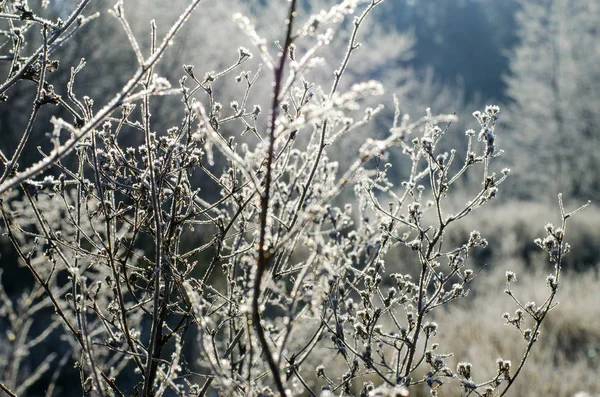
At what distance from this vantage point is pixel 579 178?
65.5 ft

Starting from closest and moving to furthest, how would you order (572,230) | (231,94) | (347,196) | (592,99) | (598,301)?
(598,301) < (572,230) < (231,94) < (347,196) < (592,99)

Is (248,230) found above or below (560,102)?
below

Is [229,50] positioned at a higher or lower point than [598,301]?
higher

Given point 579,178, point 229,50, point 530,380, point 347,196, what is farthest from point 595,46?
point 530,380

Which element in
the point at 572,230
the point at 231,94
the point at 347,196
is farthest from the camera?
the point at 347,196

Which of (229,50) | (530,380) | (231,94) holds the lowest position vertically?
(530,380)

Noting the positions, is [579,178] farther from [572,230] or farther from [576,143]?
[572,230]

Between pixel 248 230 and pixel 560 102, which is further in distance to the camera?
pixel 560 102

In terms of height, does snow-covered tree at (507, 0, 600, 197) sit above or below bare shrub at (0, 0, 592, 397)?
above

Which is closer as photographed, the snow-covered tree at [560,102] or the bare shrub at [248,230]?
the bare shrub at [248,230]

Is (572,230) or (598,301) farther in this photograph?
(572,230)

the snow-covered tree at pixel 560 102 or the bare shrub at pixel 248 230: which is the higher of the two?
the snow-covered tree at pixel 560 102

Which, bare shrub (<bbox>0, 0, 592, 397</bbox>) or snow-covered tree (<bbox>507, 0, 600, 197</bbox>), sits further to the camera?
snow-covered tree (<bbox>507, 0, 600, 197</bbox>)

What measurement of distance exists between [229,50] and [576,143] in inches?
593
